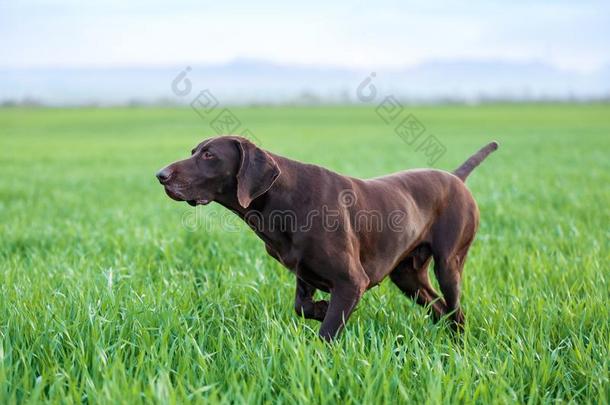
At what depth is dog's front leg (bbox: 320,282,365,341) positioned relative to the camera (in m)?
3.66

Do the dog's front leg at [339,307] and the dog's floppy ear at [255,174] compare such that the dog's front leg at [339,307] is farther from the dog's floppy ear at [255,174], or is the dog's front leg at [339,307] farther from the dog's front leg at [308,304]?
the dog's floppy ear at [255,174]

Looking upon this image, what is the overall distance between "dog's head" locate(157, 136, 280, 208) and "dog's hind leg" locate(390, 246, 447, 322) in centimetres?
141

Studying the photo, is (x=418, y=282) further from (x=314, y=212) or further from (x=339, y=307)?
(x=314, y=212)

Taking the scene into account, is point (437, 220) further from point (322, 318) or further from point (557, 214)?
point (557, 214)

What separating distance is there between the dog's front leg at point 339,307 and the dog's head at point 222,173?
724 mm

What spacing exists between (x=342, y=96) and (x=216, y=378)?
10362 cm

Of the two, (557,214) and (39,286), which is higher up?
(39,286)

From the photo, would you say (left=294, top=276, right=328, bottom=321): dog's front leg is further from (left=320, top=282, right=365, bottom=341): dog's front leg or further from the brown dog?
(left=320, top=282, right=365, bottom=341): dog's front leg

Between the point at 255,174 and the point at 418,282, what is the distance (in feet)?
5.33

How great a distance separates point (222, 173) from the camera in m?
3.73

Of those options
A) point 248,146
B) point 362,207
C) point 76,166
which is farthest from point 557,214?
point 76,166

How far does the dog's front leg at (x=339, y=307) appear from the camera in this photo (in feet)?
12.0

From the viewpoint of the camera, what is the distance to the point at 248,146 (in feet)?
12.2

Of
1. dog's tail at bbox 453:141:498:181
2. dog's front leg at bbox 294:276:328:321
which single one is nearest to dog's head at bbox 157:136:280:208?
dog's front leg at bbox 294:276:328:321
